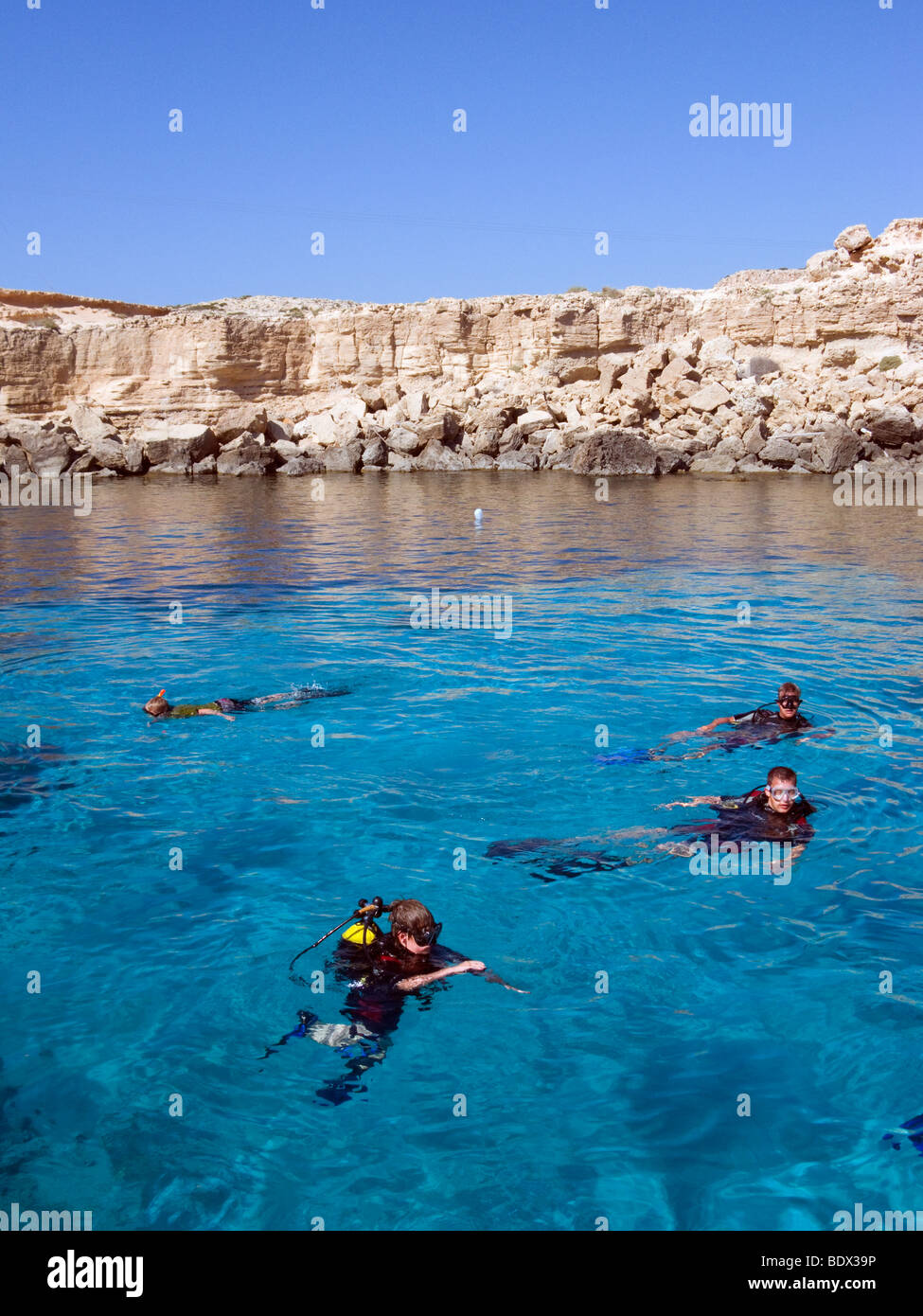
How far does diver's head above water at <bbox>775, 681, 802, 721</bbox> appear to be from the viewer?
30.9ft

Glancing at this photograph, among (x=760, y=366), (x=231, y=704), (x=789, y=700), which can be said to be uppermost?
(x=760, y=366)

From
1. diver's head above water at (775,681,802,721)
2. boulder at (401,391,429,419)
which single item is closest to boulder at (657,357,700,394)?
boulder at (401,391,429,419)

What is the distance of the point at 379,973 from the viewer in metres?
5.64

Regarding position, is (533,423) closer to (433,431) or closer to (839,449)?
(433,431)

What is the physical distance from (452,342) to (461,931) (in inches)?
1893

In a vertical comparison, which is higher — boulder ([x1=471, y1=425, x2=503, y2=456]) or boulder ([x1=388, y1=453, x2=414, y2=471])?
boulder ([x1=471, y1=425, x2=503, y2=456])

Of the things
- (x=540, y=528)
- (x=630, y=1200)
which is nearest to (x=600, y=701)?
(x=630, y=1200)

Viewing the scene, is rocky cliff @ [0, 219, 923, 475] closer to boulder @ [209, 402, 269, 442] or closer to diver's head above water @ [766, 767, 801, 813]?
boulder @ [209, 402, 269, 442]

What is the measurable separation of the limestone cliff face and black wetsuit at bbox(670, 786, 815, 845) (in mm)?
40241

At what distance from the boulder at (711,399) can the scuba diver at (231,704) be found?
118 feet

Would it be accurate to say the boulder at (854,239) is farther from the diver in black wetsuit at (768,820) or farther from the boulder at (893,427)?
the diver in black wetsuit at (768,820)

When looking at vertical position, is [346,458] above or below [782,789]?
above

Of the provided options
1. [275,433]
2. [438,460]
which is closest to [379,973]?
[438,460]

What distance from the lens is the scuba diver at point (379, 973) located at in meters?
5.40
